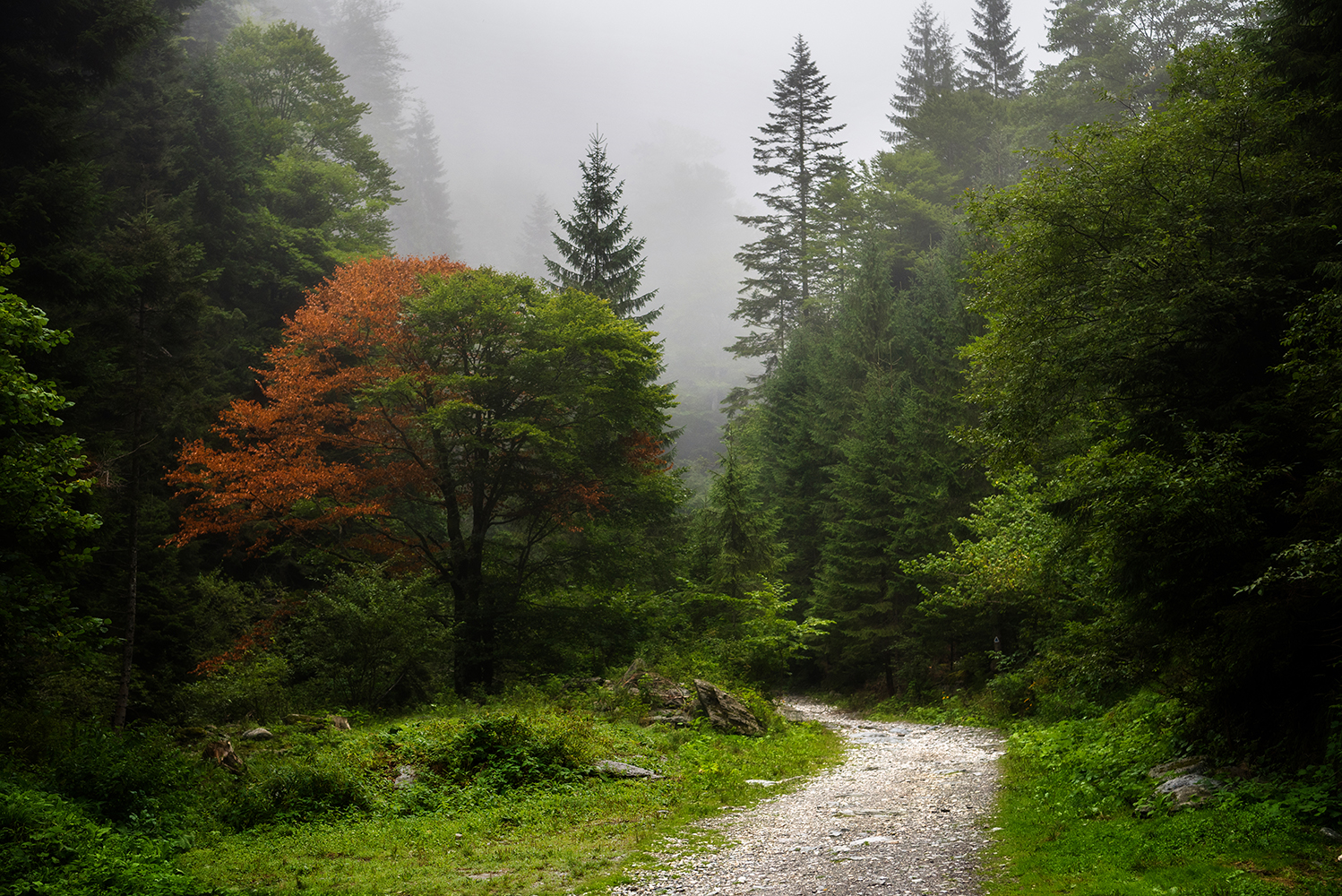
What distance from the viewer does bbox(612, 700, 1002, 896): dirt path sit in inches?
259

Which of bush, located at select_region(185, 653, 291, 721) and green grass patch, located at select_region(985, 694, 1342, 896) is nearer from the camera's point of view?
green grass patch, located at select_region(985, 694, 1342, 896)

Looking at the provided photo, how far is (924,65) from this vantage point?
50000 millimetres

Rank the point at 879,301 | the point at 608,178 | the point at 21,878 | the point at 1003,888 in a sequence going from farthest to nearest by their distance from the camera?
the point at 879,301, the point at 608,178, the point at 1003,888, the point at 21,878

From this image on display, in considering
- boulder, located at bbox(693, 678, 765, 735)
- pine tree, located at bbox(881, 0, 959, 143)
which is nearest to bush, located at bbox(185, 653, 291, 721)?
boulder, located at bbox(693, 678, 765, 735)

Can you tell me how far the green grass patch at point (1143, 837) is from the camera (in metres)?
5.67

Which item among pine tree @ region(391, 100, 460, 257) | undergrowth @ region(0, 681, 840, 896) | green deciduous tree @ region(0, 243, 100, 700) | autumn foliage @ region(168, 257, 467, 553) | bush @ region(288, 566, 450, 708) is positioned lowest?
undergrowth @ region(0, 681, 840, 896)

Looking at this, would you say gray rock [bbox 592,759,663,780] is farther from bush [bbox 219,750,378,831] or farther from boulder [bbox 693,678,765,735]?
boulder [bbox 693,678,765,735]

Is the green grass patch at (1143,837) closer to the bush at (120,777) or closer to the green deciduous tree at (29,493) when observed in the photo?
the bush at (120,777)

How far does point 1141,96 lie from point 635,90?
185m

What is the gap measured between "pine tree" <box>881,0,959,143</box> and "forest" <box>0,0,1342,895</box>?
41.8 ft

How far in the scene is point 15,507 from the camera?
26.2ft

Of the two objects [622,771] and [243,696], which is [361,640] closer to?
[243,696]

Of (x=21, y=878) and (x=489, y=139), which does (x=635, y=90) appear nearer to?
(x=489, y=139)

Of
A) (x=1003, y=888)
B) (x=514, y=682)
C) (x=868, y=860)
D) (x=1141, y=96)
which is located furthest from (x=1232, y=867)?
(x=1141, y=96)
